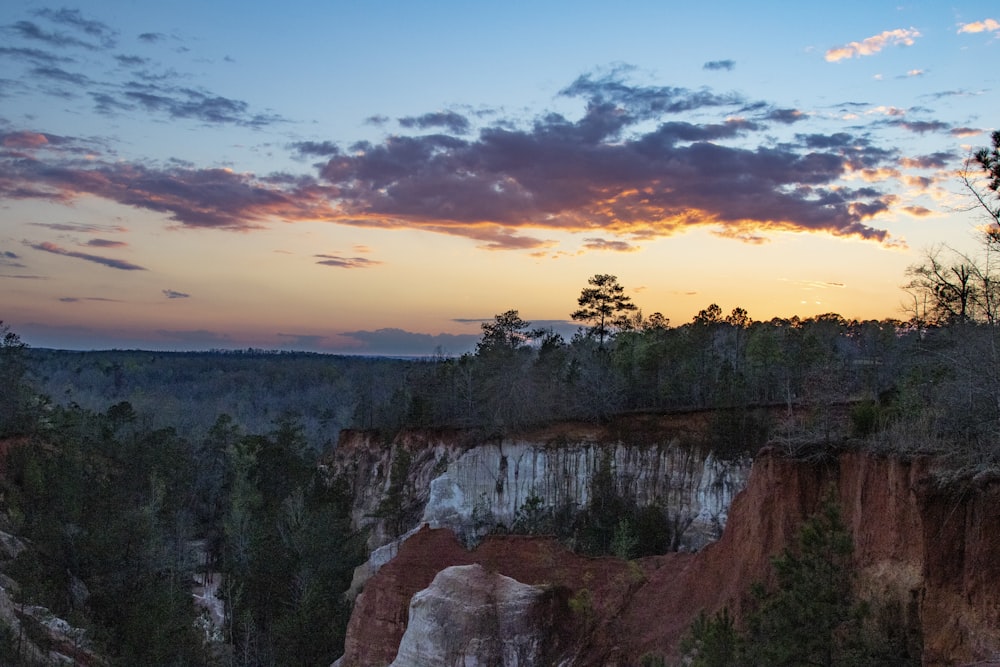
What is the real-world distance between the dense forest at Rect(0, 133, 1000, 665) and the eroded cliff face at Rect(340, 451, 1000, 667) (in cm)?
85

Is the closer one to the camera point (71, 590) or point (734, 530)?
point (734, 530)

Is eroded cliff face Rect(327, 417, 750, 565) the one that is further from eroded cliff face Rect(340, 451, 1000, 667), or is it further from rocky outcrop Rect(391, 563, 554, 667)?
rocky outcrop Rect(391, 563, 554, 667)

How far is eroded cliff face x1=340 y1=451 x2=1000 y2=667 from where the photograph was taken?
45.7ft

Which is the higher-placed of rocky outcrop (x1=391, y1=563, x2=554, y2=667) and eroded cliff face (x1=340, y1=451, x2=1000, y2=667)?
eroded cliff face (x1=340, y1=451, x2=1000, y2=667)

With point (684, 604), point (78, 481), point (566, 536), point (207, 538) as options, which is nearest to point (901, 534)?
point (684, 604)

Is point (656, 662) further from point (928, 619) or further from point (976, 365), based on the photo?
point (976, 365)

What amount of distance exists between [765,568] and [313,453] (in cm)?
5677

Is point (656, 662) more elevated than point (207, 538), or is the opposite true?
point (656, 662)

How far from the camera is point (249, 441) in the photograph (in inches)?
2584

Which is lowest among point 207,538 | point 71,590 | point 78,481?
point 207,538

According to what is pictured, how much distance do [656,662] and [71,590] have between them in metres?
29.1

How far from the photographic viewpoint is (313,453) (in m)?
72.0

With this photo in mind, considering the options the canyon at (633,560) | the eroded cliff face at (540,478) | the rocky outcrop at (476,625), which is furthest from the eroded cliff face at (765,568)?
the eroded cliff face at (540,478)

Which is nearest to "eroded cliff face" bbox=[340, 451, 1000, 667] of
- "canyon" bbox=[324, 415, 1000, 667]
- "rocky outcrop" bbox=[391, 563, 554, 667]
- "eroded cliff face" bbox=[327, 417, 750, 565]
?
"canyon" bbox=[324, 415, 1000, 667]
